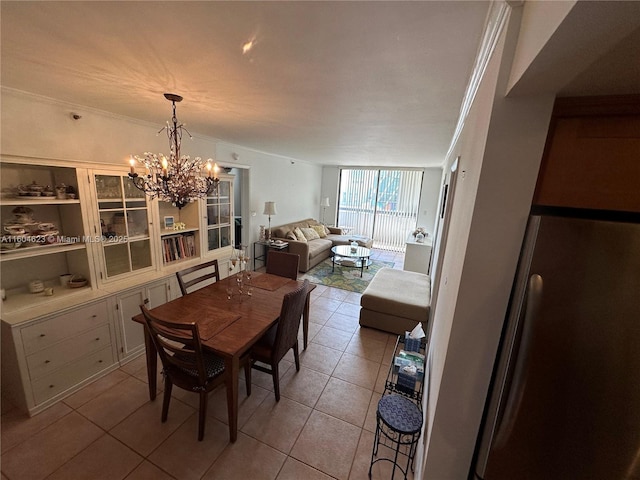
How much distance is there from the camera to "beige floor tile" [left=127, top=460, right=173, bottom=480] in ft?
5.12

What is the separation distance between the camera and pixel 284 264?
311cm

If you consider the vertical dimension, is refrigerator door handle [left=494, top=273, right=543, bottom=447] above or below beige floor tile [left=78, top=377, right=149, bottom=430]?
above

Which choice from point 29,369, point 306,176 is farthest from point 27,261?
point 306,176

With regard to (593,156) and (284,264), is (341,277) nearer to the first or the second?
(284,264)

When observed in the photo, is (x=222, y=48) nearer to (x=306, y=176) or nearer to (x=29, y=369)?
(x=29, y=369)

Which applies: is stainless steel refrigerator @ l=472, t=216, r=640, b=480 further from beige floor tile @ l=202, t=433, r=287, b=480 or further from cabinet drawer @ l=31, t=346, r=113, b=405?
cabinet drawer @ l=31, t=346, r=113, b=405

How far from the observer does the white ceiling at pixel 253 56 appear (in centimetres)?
96

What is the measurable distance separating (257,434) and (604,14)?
2.52m

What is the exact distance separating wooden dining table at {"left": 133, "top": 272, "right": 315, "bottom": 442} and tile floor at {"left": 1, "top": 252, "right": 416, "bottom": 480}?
→ 187 millimetres

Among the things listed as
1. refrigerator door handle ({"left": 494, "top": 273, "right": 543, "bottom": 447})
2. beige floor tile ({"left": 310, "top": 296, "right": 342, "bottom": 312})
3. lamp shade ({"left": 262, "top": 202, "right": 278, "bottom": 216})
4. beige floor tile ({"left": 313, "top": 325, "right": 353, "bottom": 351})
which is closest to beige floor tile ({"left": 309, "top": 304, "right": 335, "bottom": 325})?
beige floor tile ({"left": 310, "top": 296, "right": 342, "bottom": 312})

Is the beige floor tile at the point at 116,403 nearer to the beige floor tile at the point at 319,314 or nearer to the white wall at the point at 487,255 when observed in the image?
the beige floor tile at the point at 319,314

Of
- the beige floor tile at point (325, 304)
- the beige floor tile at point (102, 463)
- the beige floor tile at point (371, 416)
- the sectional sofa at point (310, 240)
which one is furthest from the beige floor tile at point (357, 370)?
the sectional sofa at point (310, 240)

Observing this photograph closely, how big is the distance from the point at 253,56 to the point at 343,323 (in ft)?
10.1

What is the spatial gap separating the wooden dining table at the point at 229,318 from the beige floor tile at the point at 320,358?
0.79 m
